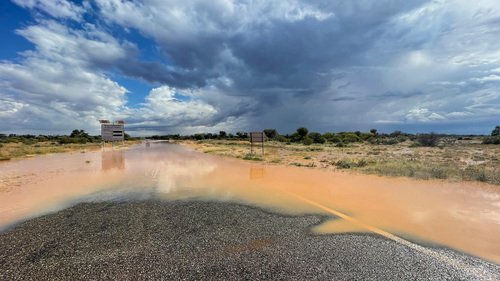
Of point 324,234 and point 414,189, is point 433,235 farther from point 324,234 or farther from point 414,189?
point 414,189

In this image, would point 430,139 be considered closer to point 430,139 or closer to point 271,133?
point 430,139

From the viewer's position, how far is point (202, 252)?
11.9 ft

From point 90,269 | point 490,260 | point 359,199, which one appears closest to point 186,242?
point 90,269

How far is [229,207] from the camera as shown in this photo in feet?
20.4

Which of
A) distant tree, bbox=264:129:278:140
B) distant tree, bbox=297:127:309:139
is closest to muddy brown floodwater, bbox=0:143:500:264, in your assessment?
distant tree, bbox=297:127:309:139

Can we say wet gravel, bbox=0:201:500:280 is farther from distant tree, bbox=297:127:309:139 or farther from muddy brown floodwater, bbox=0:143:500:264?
distant tree, bbox=297:127:309:139

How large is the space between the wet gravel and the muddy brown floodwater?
0.78m

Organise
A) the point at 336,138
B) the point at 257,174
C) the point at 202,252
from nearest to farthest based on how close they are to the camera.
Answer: the point at 202,252 → the point at 257,174 → the point at 336,138

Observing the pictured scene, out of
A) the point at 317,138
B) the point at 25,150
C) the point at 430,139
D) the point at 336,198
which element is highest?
the point at 317,138

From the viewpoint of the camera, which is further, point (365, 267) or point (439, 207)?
point (439, 207)

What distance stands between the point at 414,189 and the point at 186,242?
30.2 feet

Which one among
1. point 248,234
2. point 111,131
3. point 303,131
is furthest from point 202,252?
point 303,131

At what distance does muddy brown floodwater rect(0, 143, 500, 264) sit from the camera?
483cm

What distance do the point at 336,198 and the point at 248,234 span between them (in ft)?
14.1
